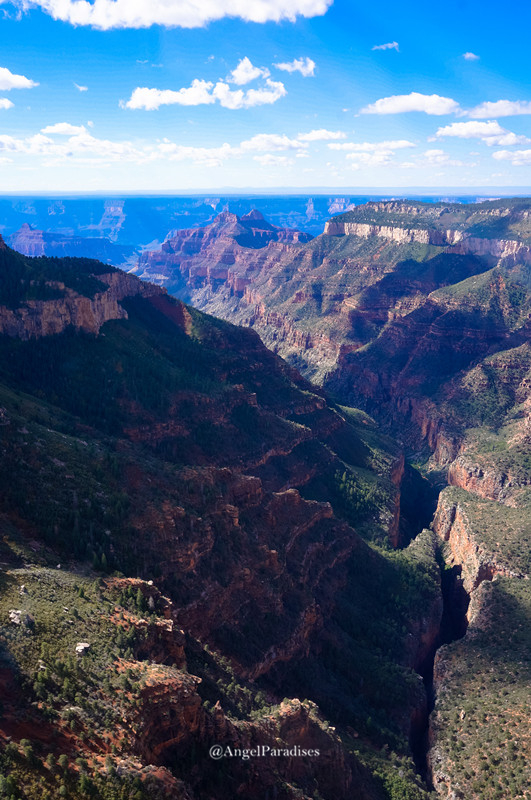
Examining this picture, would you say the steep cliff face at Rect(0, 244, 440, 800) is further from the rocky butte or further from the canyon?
the rocky butte

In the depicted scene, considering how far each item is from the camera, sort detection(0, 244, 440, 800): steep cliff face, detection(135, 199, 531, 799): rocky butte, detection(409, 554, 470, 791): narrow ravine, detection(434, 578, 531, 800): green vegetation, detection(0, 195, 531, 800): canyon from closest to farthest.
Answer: detection(0, 244, 440, 800): steep cliff face → detection(0, 195, 531, 800): canyon → detection(434, 578, 531, 800): green vegetation → detection(135, 199, 531, 799): rocky butte → detection(409, 554, 470, 791): narrow ravine

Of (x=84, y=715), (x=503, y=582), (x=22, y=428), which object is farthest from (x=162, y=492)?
(x=503, y=582)

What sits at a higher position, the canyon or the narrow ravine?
the canyon

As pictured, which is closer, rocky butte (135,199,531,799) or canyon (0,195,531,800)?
canyon (0,195,531,800)

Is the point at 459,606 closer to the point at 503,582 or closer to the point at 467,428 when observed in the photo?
the point at 503,582

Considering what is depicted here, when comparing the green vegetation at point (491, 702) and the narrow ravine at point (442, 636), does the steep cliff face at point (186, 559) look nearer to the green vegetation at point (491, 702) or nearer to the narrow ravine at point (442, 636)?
the narrow ravine at point (442, 636)

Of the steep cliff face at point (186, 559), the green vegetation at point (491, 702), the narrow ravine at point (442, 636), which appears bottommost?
the narrow ravine at point (442, 636)

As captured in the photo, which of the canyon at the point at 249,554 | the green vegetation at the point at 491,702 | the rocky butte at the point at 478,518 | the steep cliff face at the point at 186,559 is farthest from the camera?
the rocky butte at the point at 478,518

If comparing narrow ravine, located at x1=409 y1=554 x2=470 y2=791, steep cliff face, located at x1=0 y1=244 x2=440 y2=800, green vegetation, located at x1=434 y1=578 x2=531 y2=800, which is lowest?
narrow ravine, located at x1=409 y1=554 x2=470 y2=791

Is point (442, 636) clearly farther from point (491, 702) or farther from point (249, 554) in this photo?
point (249, 554)

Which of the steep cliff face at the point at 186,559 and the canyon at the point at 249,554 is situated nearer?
the steep cliff face at the point at 186,559

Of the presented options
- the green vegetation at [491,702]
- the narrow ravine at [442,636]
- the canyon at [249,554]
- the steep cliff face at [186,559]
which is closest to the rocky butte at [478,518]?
the green vegetation at [491,702]

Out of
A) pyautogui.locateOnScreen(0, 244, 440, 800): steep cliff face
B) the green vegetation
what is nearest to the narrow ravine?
pyautogui.locateOnScreen(0, 244, 440, 800): steep cliff face
